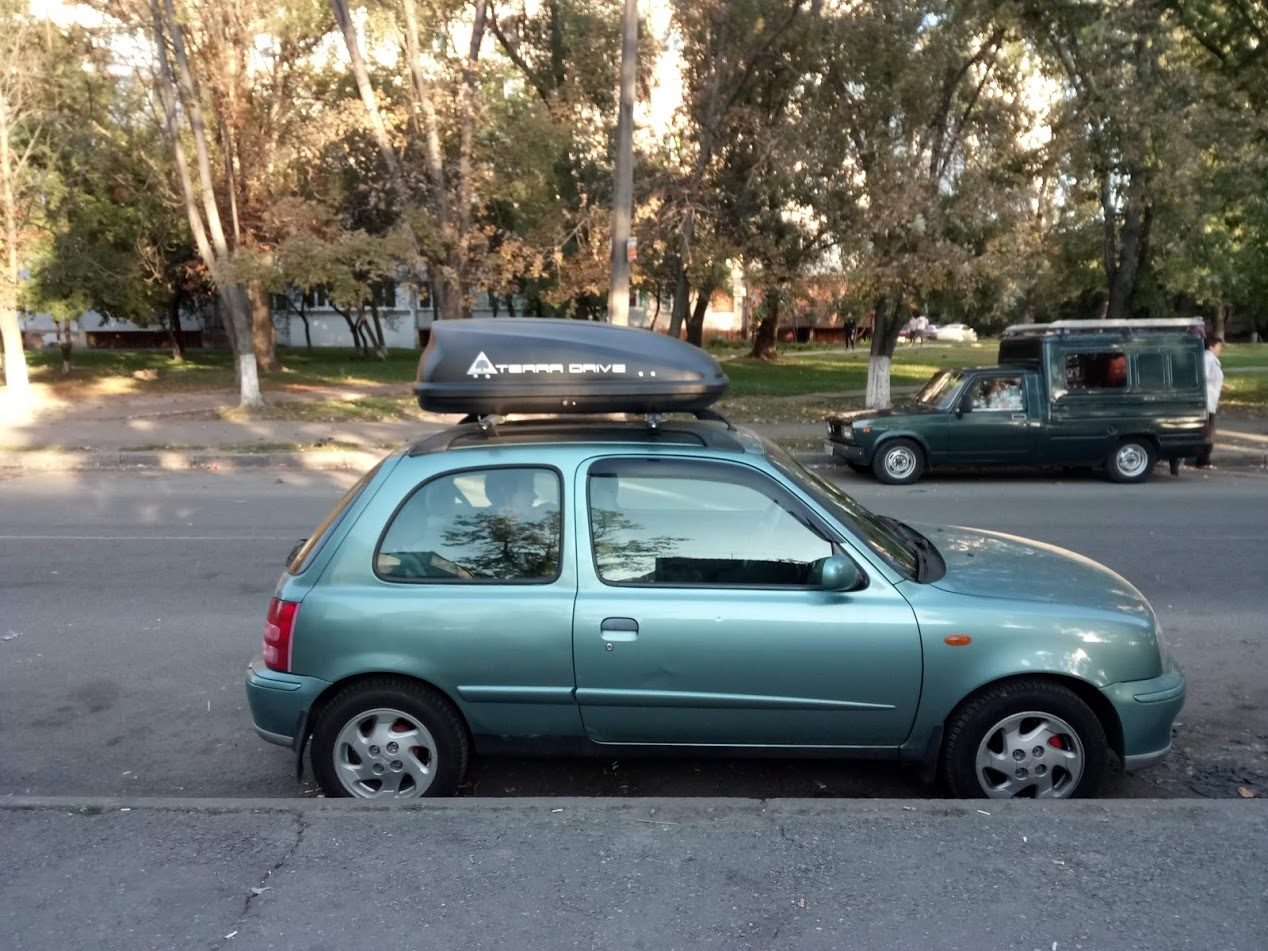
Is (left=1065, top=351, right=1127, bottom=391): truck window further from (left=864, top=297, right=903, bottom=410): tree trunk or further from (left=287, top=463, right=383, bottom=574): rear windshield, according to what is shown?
(left=287, top=463, right=383, bottom=574): rear windshield

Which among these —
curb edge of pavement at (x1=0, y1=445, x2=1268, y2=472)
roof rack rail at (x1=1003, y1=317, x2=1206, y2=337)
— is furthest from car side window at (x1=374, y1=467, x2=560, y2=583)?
curb edge of pavement at (x1=0, y1=445, x2=1268, y2=472)

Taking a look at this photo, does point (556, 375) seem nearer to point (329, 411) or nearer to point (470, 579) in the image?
point (470, 579)

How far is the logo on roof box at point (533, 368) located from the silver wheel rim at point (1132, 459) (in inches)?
419

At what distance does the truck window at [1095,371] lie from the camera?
1282cm

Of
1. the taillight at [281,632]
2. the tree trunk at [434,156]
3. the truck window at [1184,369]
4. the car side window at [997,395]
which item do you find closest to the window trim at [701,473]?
the taillight at [281,632]

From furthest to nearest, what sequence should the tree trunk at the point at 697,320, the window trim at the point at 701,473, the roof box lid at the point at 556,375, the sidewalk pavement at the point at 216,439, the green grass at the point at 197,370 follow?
the tree trunk at the point at 697,320 < the green grass at the point at 197,370 < the sidewalk pavement at the point at 216,439 < the roof box lid at the point at 556,375 < the window trim at the point at 701,473

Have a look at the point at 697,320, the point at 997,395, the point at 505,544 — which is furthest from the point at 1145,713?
the point at 697,320

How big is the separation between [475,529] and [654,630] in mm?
851

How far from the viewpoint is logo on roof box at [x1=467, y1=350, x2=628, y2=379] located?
4.26m

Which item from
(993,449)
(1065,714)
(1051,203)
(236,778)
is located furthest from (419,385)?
(1051,203)

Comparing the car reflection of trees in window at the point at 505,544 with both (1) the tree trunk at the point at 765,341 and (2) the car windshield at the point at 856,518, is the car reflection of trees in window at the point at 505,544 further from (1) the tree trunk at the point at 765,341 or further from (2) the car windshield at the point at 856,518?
(1) the tree trunk at the point at 765,341

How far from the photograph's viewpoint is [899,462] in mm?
12906

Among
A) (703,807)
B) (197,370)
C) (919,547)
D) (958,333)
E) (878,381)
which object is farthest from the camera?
(958,333)

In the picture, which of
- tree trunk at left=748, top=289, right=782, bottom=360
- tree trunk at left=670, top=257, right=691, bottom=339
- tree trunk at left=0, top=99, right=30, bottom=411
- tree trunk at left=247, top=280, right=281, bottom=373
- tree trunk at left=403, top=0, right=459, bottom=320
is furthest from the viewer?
tree trunk at left=748, top=289, right=782, bottom=360
